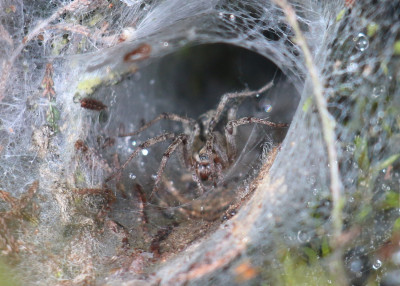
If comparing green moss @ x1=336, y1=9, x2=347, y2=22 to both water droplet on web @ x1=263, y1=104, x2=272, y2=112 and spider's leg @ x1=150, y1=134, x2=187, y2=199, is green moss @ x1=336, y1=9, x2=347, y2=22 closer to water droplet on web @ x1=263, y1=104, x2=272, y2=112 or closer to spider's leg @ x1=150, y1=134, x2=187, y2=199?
water droplet on web @ x1=263, y1=104, x2=272, y2=112

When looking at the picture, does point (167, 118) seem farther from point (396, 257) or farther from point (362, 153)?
point (396, 257)

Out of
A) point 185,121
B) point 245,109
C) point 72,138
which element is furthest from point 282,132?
point 72,138

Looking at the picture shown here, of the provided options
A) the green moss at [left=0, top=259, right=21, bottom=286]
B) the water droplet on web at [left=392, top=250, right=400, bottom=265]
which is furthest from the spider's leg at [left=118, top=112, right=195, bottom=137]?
the water droplet on web at [left=392, top=250, right=400, bottom=265]

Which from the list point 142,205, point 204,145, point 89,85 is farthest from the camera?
point 204,145

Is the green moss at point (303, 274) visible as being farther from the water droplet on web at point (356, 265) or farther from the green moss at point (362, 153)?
the green moss at point (362, 153)

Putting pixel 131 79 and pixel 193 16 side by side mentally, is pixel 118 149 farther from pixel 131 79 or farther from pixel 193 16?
pixel 193 16

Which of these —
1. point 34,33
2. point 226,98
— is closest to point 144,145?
point 226,98
